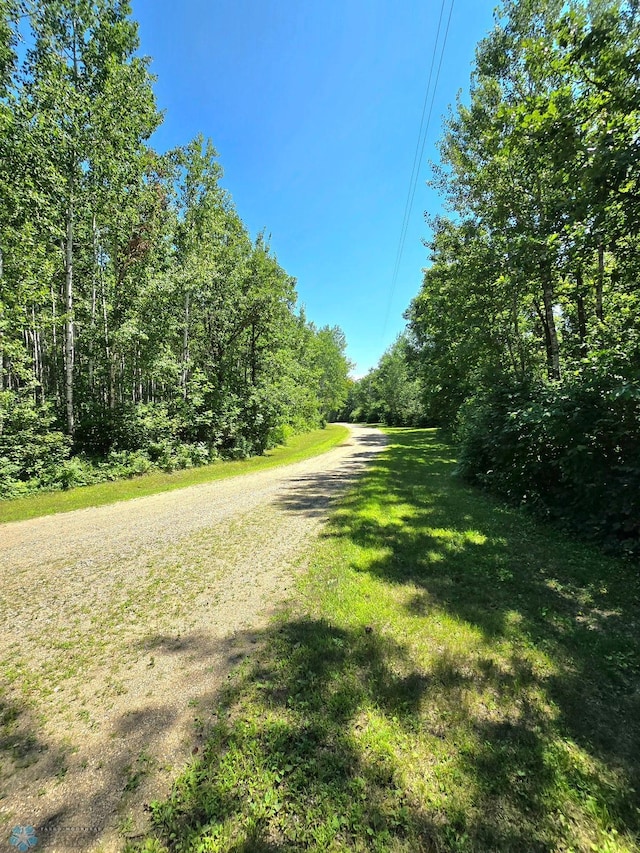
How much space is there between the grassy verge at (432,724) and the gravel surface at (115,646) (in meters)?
0.26

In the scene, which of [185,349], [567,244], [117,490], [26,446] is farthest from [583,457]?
[185,349]

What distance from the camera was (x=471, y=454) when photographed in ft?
28.6

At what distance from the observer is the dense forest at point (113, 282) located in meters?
9.38

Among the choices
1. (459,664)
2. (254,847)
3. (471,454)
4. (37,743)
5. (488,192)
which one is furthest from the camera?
(488,192)

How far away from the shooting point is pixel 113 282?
13.0 meters

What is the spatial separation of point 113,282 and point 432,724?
1546 centimetres

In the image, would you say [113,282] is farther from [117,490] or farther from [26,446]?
[117,490]

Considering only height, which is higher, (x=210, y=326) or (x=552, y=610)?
(x=210, y=326)

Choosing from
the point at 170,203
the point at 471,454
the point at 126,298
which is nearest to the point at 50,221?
the point at 126,298

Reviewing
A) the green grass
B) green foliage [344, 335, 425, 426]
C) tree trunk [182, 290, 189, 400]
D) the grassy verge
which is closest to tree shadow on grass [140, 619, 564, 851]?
the grassy verge

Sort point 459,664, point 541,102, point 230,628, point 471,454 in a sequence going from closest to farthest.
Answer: point 459,664 → point 230,628 → point 541,102 → point 471,454

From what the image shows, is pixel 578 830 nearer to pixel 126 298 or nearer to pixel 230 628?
pixel 230 628

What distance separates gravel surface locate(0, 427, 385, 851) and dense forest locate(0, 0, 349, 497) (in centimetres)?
559

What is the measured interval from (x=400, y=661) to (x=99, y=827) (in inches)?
76.7
